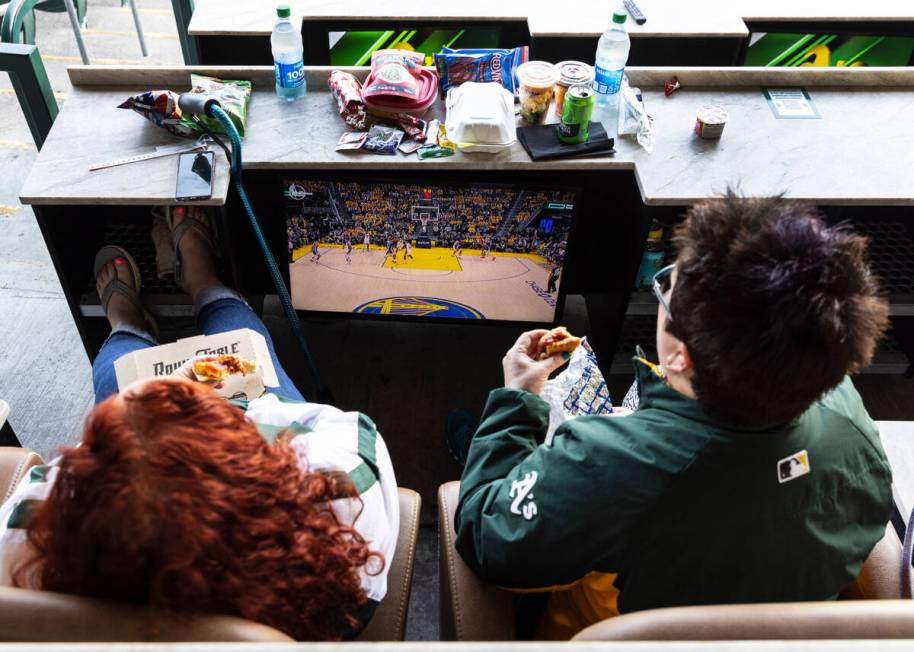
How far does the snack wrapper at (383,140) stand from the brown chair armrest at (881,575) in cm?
143

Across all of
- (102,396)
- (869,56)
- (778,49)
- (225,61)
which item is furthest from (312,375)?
(869,56)

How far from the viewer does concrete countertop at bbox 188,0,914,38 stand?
2.50 meters

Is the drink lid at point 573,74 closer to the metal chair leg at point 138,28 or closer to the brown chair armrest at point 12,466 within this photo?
the brown chair armrest at point 12,466

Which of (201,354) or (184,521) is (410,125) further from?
(184,521)

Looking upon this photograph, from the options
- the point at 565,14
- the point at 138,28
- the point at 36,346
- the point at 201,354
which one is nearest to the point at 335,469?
the point at 201,354

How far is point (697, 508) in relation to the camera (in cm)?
103

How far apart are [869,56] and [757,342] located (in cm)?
258

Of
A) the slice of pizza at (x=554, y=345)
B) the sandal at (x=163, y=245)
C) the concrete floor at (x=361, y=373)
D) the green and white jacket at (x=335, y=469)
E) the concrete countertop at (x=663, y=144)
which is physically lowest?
the concrete floor at (x=361, y=373)

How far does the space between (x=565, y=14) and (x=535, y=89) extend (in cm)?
74

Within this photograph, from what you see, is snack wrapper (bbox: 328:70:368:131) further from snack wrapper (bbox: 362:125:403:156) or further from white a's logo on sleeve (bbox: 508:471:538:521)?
white a's logo on sleeve (bbox: 508:471:538:521)

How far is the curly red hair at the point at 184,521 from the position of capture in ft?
2.77

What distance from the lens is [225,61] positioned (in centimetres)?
275

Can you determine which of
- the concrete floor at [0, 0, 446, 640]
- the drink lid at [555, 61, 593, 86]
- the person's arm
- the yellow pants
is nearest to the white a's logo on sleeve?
the person's arm

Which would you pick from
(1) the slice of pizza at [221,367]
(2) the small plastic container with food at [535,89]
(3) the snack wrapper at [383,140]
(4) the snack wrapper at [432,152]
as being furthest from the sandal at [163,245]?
(2) the small plastic container with food at [535,89]
